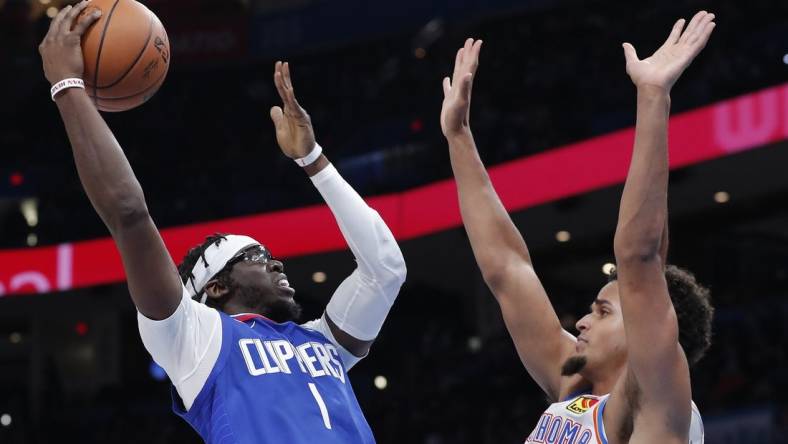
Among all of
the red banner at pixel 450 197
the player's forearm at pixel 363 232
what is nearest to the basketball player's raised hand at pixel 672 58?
the player's forearm at pixel 363 232

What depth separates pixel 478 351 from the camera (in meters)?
13.0

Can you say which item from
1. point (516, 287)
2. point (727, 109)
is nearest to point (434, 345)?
point (727, 109)

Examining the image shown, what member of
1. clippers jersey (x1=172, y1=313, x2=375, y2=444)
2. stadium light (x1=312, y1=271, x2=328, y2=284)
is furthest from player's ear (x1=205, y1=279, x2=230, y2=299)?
stadium light (x1=312, y1=271, x2=328, y2=284)

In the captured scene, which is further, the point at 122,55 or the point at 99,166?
the point at 122,55

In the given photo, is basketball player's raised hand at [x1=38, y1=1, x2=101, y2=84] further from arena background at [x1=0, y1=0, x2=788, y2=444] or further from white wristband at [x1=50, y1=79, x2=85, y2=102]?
arena background at [x1=0, y1=0, x2=788, y2=444]

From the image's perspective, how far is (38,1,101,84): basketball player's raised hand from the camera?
2.88 metres

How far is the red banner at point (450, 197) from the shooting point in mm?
9914

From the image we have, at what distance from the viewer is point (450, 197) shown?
12.0 meters

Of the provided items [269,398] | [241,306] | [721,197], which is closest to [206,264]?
[241,306]

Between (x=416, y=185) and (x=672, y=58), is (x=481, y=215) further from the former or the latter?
(x=416, y=185)

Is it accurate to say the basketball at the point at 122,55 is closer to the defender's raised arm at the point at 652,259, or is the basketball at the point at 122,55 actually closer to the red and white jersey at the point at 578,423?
the defender's raised arm at the point at 652,259

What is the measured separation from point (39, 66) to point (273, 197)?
7.05 metres

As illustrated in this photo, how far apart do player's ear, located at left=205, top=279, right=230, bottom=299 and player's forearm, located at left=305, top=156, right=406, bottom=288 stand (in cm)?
43

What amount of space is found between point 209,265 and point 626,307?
1.36 metres
